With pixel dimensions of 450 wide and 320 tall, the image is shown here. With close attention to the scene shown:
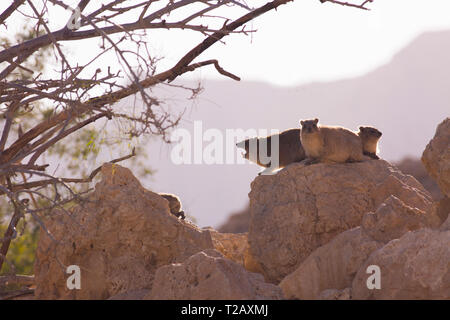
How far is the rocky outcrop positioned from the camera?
17.8ft

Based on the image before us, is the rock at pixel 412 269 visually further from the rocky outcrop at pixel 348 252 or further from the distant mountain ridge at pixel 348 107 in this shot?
the distant mountain ridge at pixel 348 107

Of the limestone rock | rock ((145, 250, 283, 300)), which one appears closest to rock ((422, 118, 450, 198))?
rock ((145, 250, 283, 300))

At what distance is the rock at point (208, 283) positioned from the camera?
4.80 m

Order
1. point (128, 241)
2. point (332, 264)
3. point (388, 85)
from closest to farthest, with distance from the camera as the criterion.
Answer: point (332, 264)
point (128, 241)
point (388, 85)

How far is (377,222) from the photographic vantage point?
5.78 meters

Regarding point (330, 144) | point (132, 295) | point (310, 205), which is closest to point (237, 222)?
point (330, 144)

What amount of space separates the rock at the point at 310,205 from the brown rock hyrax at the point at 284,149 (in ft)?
7.75

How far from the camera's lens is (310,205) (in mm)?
7094

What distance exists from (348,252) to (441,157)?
1188mm

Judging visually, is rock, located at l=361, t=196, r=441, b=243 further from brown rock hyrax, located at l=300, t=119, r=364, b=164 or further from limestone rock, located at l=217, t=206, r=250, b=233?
limestone rock, located at l=217, t=206, r=250, b=233

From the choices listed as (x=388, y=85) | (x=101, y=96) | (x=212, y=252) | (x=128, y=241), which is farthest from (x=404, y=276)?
(x=388, y=85)

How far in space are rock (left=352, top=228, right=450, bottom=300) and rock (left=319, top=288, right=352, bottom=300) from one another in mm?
56
